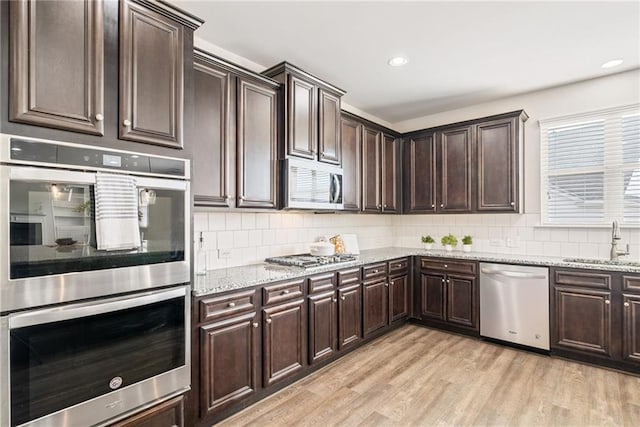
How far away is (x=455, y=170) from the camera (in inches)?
163

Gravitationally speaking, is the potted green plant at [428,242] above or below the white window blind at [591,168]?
below

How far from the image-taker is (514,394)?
255 centimetres

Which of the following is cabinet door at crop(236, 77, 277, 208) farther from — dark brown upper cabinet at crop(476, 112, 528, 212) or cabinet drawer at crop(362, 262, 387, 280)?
dark brown upper cabinet at crop(476, 112, 528, 212)

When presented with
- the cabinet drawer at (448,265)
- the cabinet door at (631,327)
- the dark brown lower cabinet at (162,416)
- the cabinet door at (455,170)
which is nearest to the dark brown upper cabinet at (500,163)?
the cabinet door at (455,170)

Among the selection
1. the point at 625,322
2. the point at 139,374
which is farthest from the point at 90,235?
the point at 625,322

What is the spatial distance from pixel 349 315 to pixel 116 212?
7.59 ft

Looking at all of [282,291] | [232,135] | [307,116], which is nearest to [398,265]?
[282,291]

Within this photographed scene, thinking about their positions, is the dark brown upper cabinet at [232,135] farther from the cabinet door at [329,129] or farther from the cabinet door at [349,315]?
the cabinet door at [349,315]

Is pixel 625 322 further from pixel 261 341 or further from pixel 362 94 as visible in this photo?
pixel 362 94

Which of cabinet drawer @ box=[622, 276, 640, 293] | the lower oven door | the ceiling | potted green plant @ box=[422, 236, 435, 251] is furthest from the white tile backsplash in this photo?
the ceiling

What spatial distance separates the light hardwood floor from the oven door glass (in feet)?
4.59

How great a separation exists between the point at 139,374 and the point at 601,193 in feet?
14.7

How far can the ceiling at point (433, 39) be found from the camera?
234 cm

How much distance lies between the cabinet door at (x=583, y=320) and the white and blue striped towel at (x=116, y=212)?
12.1 ft
